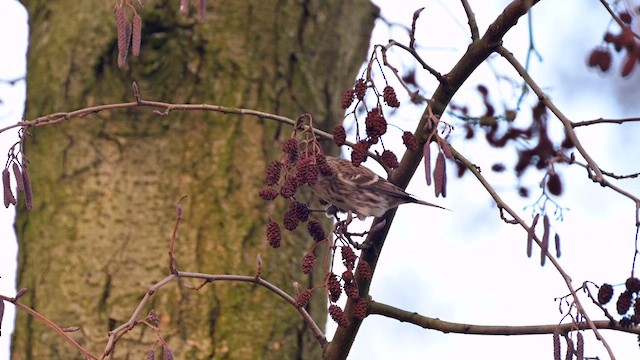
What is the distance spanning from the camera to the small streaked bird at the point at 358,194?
3018 mm

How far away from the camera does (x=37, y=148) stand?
3492 millimetres

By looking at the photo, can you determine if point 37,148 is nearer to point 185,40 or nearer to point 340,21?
point 185,40

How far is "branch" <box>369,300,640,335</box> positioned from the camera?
214cm

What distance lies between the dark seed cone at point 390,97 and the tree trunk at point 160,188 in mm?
1370

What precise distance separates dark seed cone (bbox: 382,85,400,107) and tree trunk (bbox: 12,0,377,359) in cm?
137

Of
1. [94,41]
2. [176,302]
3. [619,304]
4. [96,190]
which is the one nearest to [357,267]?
[619,304]

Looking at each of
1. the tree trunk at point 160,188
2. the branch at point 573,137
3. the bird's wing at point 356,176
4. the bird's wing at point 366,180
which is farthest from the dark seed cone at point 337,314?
the tree trunk at point 160,188

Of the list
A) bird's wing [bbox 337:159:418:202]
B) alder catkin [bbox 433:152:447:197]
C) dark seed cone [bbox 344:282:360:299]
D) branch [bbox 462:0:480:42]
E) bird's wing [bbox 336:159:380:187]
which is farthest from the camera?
bird's wing [bbox 336:159:380:187]

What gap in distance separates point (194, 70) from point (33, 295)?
3.06 ft

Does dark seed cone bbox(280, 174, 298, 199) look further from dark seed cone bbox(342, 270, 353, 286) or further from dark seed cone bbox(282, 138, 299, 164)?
dark seed cone bbox(342, 270, 353, 286)

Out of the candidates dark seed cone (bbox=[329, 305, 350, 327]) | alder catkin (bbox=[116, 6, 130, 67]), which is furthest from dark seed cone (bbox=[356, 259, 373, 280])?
alder catkin (bbox=[116, 6, 130, 67])

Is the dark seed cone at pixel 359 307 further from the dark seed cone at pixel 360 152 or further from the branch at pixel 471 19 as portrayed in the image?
the branch at pixel 471 19

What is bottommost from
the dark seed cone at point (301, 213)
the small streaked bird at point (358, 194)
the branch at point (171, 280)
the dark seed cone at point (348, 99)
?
the branch at point (171, 280)

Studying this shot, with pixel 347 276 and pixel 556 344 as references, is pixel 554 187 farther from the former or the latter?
pixel 347 276
